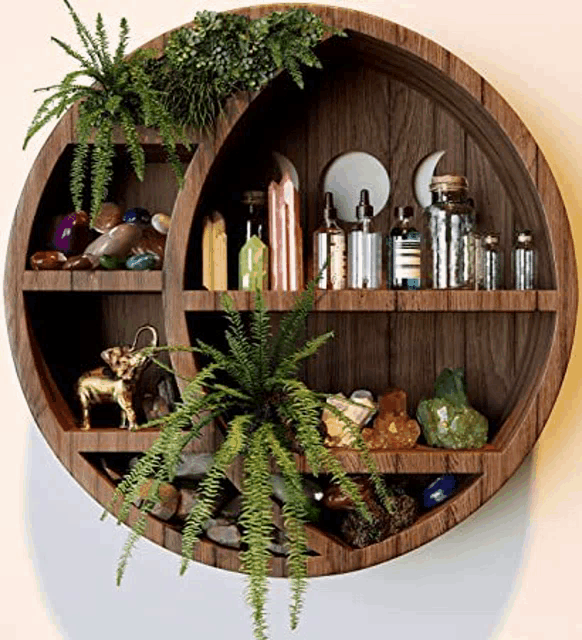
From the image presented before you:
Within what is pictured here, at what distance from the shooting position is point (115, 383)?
6.33 ft

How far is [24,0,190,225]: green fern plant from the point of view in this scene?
5.90 ft

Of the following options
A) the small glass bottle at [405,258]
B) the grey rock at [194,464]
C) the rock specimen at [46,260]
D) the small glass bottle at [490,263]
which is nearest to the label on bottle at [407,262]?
the small glass bottle at [405,258]

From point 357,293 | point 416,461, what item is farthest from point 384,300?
point 416,461

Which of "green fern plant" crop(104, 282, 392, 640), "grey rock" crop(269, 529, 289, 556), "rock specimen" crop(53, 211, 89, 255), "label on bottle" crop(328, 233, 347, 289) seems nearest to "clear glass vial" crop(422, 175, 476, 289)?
"label on bottle" crop(328, 233, 347, 289)

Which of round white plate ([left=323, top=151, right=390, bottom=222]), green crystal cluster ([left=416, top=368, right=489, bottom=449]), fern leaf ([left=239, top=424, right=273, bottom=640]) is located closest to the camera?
fern leaf ([left=239, top=424, right=273, bottom=640])

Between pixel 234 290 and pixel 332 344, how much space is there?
208mm

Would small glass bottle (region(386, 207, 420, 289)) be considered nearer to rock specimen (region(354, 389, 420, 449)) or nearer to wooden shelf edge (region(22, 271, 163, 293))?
rock specimen (region(354, 389, 420, 449))

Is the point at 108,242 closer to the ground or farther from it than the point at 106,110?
closer to the ground

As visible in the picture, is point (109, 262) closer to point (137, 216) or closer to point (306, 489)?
point (137, 216)

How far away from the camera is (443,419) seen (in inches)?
76.1

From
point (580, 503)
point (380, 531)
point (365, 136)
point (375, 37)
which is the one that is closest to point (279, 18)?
→ point (375, 37)

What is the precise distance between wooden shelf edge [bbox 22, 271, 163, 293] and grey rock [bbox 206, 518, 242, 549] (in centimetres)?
39

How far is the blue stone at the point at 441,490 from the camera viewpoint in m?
1.96

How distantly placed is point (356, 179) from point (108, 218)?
0.43 meters
